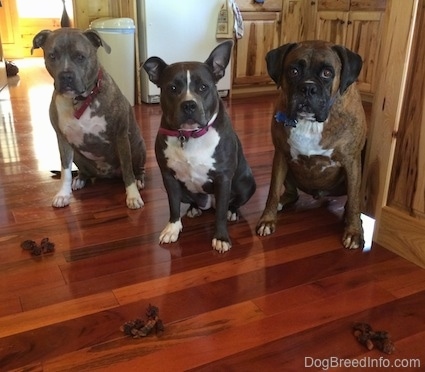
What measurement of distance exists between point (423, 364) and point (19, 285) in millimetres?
1481

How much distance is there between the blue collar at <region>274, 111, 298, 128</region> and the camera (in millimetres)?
1930

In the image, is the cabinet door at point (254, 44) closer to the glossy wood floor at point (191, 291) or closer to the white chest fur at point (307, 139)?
the glossy wood floor at point (191, 291)

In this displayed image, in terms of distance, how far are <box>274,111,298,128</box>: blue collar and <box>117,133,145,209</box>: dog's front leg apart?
0.93 meters

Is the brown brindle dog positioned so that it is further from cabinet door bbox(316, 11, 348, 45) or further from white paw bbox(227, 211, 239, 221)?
cabinet door bbox(316, 11, 348, 45)

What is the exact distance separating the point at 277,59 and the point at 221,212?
2.36ft

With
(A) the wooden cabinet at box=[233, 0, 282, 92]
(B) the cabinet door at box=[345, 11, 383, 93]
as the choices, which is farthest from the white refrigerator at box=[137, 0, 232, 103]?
(B) the cabinet door at box=[345, 11, 383, 93]

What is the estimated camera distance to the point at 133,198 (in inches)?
98.4

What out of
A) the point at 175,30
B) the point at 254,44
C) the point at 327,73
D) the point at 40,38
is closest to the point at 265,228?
the point at 327,73

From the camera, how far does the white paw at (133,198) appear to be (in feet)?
8.16

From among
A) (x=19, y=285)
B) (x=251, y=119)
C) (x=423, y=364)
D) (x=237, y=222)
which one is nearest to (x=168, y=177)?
(x=237, y=222)

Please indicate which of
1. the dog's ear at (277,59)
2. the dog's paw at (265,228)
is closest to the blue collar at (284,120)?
the dog's ear at (277,59)

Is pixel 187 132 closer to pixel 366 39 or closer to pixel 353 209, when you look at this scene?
pixel 353 209

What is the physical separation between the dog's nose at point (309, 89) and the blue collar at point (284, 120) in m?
0.16

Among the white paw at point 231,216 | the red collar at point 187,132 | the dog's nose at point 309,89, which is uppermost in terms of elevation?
the dog's nose at point 309,89
